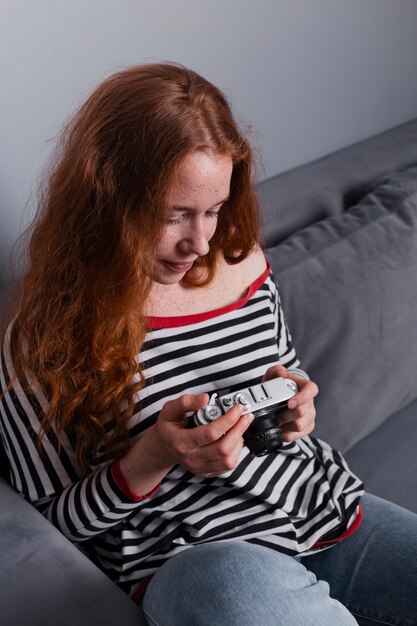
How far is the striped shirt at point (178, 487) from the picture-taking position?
102 cm

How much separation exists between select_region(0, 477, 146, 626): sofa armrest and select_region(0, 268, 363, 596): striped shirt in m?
0.04

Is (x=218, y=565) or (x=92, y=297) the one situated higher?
(x=92, y=297)

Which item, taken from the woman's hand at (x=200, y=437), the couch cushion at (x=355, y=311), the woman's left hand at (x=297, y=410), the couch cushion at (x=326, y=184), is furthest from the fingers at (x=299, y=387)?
the couch cushion at (x=326, y=184)

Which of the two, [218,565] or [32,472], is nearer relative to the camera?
[218,565]

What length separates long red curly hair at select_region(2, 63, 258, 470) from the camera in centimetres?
98

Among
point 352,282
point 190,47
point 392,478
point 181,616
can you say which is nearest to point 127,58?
point 190,47

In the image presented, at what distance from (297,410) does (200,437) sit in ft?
0.52

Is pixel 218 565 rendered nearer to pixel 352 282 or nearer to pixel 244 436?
pixel 244 436

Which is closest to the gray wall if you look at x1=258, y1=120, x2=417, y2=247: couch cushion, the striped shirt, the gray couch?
x1=258, y1=120, x2=417, y2=247: couch cushion

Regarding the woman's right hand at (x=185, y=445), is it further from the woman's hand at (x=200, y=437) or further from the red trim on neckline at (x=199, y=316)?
the red trim on neckline at (x=199, y=316)

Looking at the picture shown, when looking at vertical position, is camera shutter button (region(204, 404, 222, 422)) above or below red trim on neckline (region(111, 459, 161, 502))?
above

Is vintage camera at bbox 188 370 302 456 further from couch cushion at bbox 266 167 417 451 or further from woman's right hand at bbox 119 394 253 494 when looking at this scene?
couch cushion at bbox 266 167 417 451

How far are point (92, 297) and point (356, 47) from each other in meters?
1.22

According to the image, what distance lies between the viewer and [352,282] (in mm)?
1451
